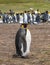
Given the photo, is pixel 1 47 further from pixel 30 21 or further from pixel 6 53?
pixel 30 21

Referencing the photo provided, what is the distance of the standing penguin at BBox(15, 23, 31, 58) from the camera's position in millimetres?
13752

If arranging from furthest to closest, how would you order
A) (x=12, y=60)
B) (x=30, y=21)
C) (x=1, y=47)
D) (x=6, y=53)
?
1. (x=30, y=21)
2. (x=1, y=47)
3. (x=6, y=53)
4. (x=12, y=60)

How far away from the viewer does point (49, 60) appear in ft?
43.4

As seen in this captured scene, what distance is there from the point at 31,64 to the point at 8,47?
4753mm

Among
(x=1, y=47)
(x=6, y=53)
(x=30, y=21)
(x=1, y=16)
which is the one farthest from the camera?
(x=1, y=16)

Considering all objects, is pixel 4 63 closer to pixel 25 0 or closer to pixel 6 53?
pixel 6 53

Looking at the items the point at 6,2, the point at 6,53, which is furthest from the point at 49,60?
the point at 6,2

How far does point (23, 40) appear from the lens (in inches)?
546

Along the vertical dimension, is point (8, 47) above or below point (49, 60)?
below

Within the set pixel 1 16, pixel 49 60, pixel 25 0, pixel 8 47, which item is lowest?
→ pixel 25 0

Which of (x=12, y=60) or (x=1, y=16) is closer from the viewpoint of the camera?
(x=12, y=60)

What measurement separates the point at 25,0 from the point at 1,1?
4.78m

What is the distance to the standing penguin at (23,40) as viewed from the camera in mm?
13752

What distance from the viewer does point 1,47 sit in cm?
1709
